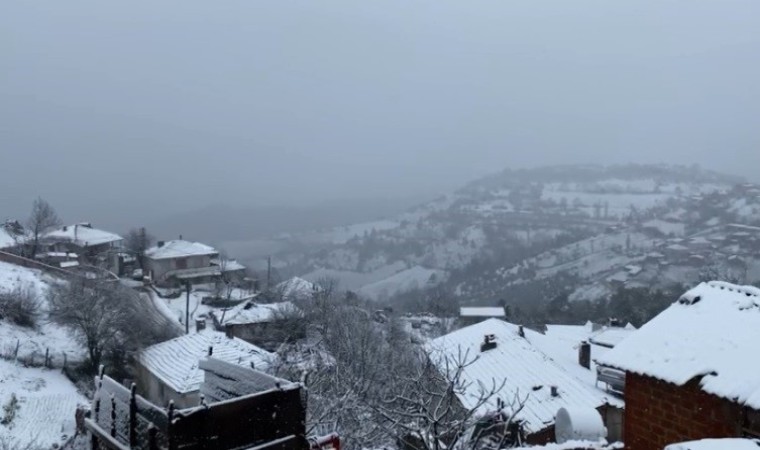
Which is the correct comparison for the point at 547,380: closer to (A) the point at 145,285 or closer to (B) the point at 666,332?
(B) the point at 666,332

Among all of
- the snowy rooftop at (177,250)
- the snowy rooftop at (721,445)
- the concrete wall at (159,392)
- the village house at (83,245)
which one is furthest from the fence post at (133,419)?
the snowy rooftop at (177,250)

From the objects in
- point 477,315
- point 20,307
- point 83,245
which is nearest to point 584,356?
point 477,315

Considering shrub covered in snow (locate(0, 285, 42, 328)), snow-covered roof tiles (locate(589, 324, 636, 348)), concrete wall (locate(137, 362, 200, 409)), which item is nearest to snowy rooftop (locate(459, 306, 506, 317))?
snow-covered roof tiles (locate(589, 324, 636, 348))

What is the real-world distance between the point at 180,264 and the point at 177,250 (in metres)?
1.42

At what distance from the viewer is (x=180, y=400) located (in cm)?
2347

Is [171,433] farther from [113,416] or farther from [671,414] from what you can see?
[671,414]

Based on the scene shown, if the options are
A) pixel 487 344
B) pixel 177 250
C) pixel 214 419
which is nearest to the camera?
pixel 214 419

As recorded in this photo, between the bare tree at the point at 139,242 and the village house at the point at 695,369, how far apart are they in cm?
4962

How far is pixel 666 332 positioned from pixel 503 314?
52063 millimetres

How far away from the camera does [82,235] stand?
53969 mm

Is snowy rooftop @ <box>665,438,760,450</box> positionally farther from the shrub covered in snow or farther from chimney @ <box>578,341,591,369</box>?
chimney @ <box>578,341,591,369</box>

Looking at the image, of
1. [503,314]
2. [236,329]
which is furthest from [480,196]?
[236,329]

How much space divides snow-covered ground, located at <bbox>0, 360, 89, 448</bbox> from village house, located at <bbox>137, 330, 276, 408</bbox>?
256cm

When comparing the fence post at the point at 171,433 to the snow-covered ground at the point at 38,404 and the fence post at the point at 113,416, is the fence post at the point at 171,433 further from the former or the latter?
the snow-covered ground at the point at 38,404
